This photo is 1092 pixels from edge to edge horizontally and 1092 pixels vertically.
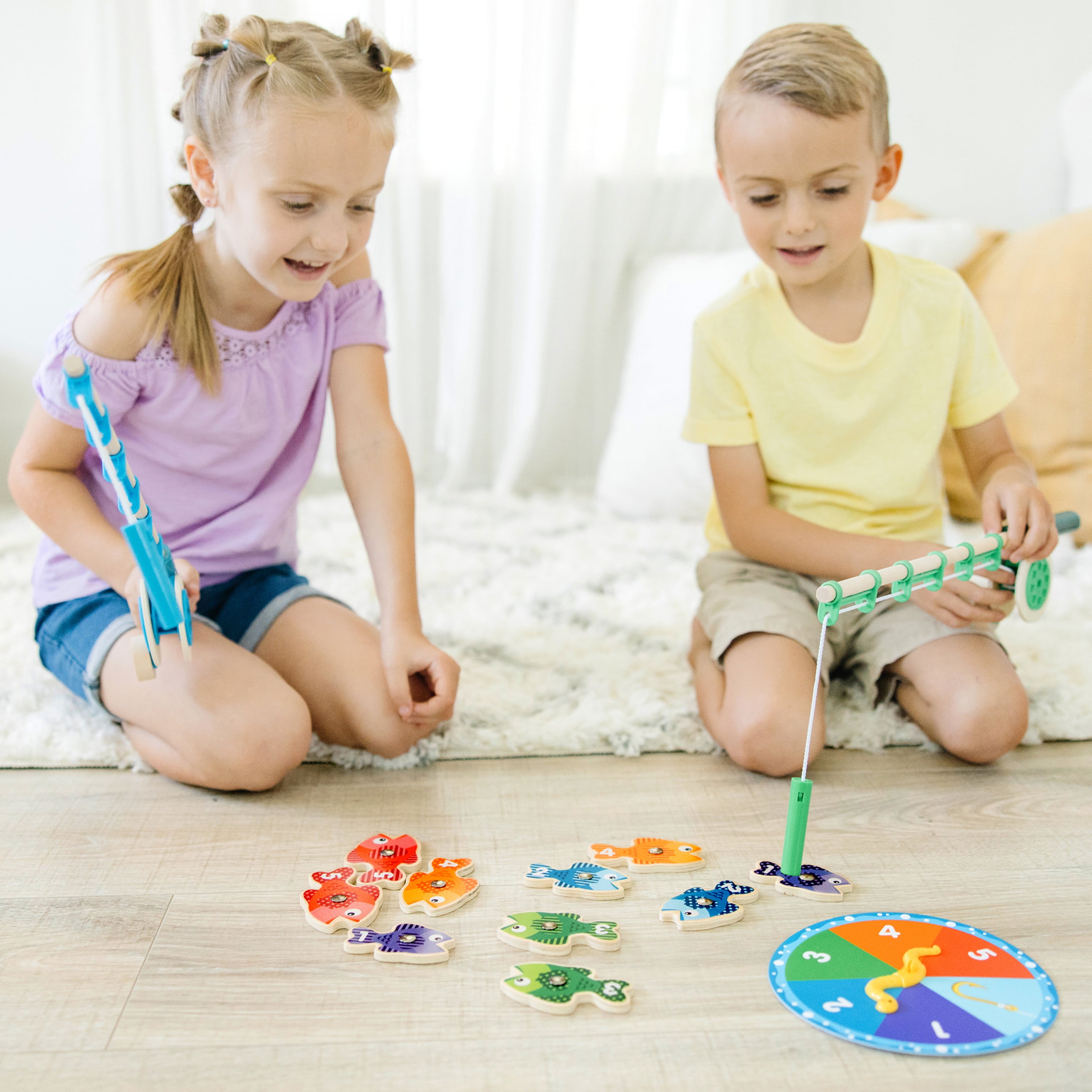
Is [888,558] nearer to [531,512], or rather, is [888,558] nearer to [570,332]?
[531,512]

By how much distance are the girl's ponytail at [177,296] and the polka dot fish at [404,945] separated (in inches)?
22.9

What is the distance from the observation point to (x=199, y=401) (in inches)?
45.1

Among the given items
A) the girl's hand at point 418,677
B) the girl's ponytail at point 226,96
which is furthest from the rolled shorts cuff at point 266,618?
the girl's ponytail at point 226,96

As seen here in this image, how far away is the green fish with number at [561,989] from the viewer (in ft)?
2.43

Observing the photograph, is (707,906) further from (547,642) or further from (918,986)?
(547,642)

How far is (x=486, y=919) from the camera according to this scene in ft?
2.79

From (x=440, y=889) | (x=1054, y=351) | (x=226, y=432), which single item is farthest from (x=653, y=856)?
(x=1054, y=351)

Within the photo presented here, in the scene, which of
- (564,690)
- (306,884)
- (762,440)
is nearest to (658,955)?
(306,884)

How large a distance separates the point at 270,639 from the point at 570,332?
4.08 feet

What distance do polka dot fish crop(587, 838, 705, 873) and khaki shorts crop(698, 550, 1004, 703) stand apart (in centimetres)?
29

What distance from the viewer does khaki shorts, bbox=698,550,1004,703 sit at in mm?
1168

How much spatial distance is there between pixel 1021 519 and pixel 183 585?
782 mm

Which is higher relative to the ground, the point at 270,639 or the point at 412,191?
the point at 412,191

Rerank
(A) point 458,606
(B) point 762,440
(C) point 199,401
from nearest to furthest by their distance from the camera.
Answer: (C) point 199,401
(B) point 762,440
(A) point 458,606
